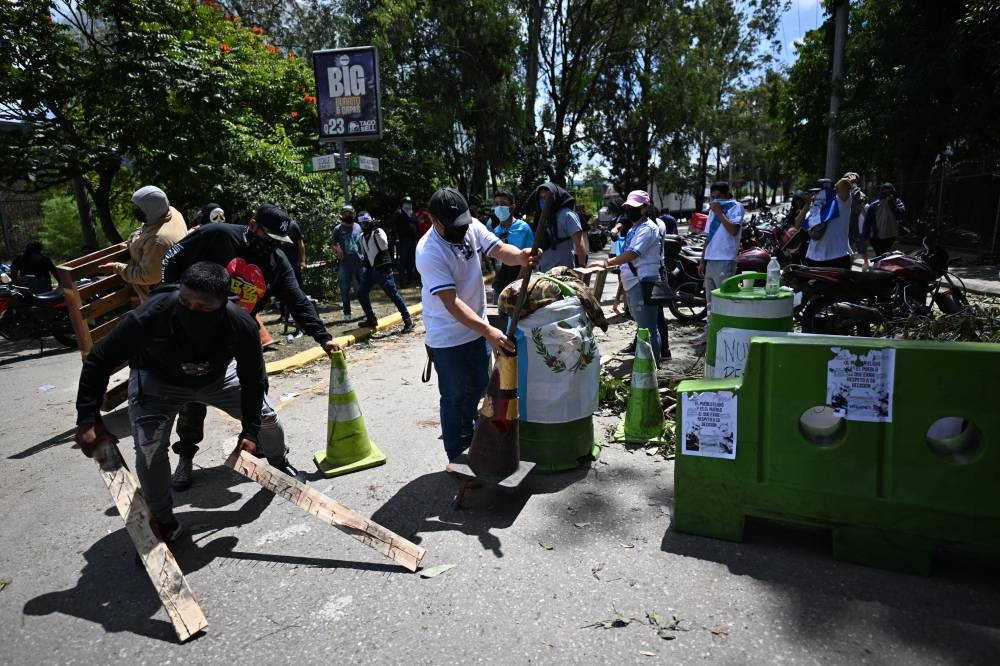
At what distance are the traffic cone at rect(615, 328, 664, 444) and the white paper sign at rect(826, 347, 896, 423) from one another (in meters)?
1.77

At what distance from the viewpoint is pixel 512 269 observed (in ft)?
26.4

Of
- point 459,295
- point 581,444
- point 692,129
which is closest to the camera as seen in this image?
point 459,295

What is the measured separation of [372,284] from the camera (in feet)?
30.3

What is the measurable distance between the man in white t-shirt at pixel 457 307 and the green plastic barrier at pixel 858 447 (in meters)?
1.27

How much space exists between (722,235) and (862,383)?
168 inches

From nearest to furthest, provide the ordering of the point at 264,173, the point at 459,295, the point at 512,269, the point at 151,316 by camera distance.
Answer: the point at 151,316 → the point at 459,295 → the point at 512,269 → the point at 264,173

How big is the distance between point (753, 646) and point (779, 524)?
102 cm

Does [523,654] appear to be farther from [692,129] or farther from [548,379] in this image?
[692,129]

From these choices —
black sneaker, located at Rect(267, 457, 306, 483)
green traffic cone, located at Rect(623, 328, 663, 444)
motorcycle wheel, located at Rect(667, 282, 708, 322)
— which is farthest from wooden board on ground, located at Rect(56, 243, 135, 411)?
motorcycle wheel, located at Rect(667, 282, 708, 322)

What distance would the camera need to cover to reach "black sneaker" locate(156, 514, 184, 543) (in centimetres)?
341

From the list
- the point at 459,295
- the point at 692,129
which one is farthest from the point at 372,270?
the point at 692,129

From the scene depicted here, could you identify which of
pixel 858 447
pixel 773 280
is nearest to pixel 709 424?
pixel 858 447

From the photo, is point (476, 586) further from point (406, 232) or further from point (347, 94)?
point (406, 232)

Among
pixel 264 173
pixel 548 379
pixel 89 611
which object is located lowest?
pixel 89 611
